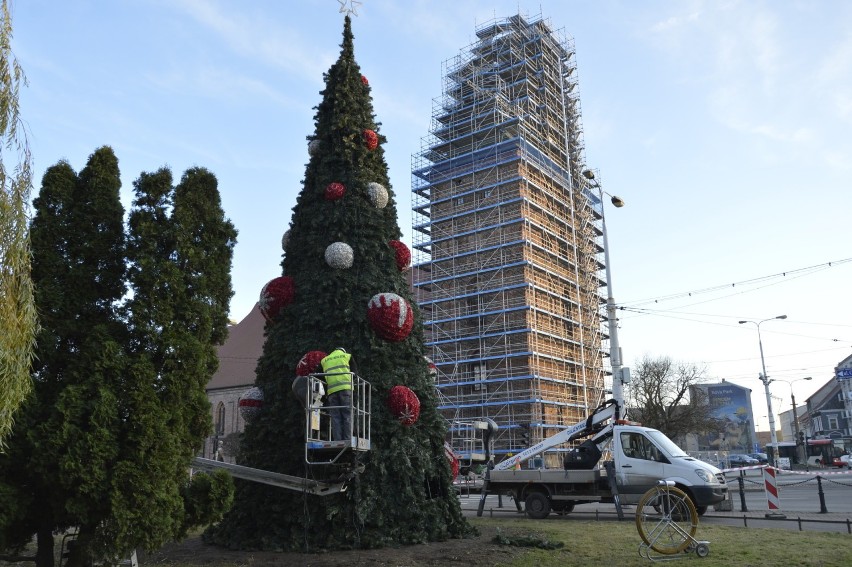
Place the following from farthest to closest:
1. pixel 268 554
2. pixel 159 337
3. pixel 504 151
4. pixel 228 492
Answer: pixel 504 151 → pixel 268 554 → pixel 228 492 → pixel 159 337

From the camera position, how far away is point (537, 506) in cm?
1711

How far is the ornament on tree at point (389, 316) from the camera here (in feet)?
35.7

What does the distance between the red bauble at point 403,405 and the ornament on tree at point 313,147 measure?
4.72 m

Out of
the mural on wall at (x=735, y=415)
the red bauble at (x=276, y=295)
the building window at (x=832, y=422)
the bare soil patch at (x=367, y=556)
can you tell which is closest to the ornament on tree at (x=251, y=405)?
the red bauble at (x=276, y=295)

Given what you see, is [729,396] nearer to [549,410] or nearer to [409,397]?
[549,410]

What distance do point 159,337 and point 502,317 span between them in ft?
133

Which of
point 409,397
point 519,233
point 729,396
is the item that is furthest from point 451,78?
point 729,396

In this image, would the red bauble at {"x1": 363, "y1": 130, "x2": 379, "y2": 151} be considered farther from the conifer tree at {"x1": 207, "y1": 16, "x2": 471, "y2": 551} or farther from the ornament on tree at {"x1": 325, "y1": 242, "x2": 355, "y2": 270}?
the ornament on tree at {"x1": 325, "y1": 242, "x2": 355, "y2": 270}

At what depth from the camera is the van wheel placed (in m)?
16.9

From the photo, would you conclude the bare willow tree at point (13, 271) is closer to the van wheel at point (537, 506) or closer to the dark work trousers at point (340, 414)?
the dark work trousers at point (340, 414)

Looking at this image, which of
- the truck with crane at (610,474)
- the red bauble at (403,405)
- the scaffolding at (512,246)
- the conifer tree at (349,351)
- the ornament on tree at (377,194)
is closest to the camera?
Result: the conifer tree at (349,351)

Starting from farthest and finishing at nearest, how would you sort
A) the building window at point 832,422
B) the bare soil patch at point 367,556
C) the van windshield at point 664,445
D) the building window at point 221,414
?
1. the building window at point 832,422
2. the building window at point 221,414
3. the van windshield at point 664,445
4. the bare soil patch at point 367,556

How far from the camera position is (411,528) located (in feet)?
34.0

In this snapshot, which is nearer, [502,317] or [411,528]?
[411,528]
